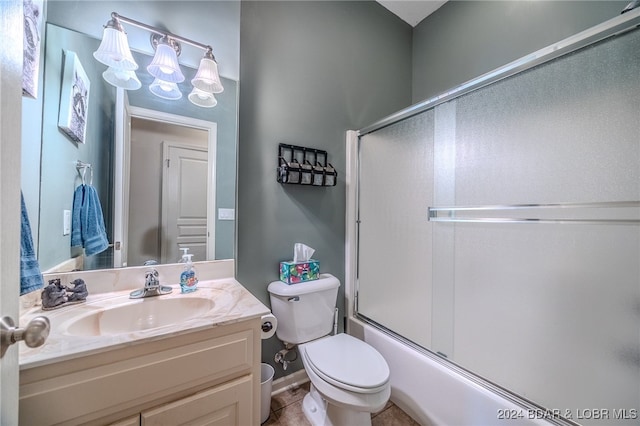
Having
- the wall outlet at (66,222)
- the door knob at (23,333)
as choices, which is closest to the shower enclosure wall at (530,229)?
the door knob at (23,333)

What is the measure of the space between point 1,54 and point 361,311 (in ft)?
6.19

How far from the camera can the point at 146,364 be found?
0.74 meters

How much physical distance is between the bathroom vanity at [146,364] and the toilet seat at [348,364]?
1.07 feet

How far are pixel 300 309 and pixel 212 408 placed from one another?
0.63m

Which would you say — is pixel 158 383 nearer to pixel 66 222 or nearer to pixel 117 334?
pixel 117 334

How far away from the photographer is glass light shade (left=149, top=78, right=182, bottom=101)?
120 centimetres

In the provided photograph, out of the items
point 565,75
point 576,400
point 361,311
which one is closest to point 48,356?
point 361,311

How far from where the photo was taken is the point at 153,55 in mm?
1191

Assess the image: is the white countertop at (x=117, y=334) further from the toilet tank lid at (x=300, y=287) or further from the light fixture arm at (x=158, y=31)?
the light fixture arm at (x=158, y=31)

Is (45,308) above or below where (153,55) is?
below

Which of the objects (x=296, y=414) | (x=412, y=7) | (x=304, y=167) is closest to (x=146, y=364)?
(x=296, y=414)

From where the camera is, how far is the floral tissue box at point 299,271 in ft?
4.74

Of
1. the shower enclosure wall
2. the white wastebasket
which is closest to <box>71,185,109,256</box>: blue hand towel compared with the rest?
the white wastebasket

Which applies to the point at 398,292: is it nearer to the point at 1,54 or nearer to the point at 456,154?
the point at 456,154
